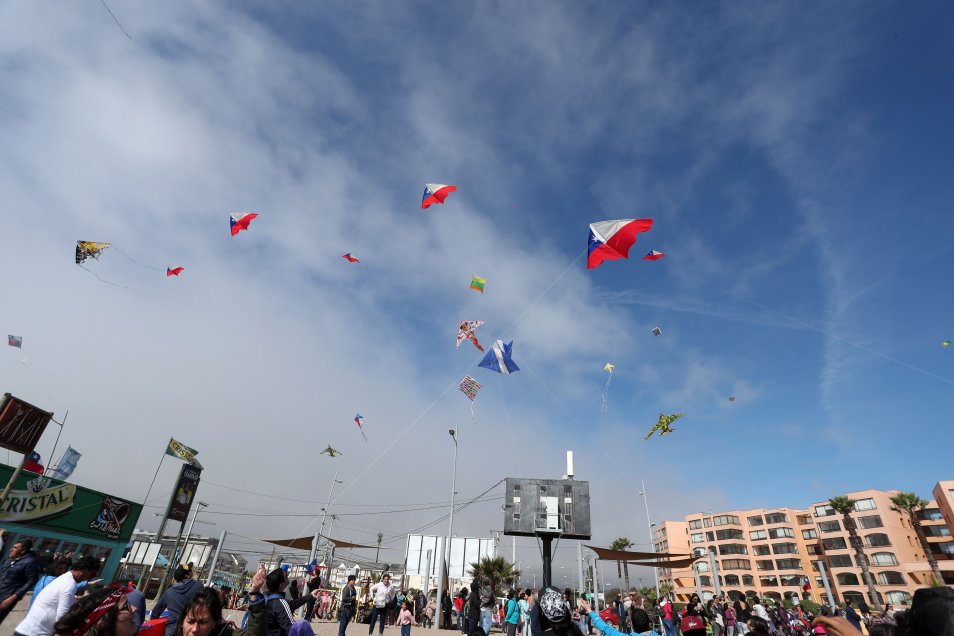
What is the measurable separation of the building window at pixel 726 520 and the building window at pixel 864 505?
19.6 meters

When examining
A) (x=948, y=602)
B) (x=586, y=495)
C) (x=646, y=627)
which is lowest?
(x=646, y=627)

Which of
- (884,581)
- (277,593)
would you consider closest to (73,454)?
(277,593)

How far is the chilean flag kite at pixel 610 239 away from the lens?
41.5 feet

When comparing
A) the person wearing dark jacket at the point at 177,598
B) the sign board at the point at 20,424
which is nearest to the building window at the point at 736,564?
the person wearing dark jacket at the point at 177,598

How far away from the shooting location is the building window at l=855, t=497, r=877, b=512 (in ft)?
210

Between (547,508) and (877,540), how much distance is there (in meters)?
66.6

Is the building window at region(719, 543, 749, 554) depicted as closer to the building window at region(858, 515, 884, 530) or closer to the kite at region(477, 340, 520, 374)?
the building window at region(858, 515, 884, 530)

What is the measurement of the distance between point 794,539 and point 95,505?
92.3 meters

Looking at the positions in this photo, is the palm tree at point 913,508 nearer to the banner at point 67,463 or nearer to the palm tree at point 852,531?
the palm tree at point 852,531

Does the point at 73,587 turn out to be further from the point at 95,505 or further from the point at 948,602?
the point at 95,505

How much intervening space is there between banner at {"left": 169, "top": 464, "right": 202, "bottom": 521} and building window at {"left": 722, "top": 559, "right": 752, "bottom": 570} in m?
87.5

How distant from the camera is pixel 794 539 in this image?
7450 centimetres

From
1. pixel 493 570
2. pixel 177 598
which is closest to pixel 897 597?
pixel 493 570

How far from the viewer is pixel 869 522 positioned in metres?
63.4
